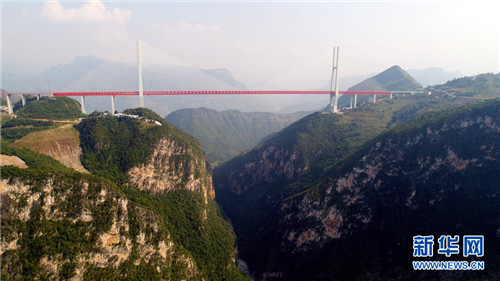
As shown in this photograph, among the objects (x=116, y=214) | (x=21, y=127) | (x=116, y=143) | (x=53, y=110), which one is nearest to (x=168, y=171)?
(x=116, y=143)

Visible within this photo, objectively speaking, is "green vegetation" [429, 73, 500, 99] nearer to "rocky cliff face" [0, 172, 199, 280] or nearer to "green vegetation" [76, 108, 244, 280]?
"green vegetation" [76, 108, 244, 280]

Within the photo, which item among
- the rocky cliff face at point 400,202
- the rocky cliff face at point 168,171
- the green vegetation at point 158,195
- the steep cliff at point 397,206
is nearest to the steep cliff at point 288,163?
the steep cliff at point 397,206

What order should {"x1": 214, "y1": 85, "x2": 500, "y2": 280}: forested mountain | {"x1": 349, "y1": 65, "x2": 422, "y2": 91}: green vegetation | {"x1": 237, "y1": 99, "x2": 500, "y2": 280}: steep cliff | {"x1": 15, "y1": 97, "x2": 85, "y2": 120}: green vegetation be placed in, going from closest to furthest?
{"x1": 237, "y1": 99, "x2": 500, "y2": 280}: steep cliff
{"x1": 214, "y1": 85, "x2": 500, "y2": 280}: forested mountain
{"x1": 15, "y1": 97, "x2": 85, "y2": 120}: green vegetation
{"x1": 349, "y1": 65, "x2": 422, "y2": 91}: green vegetation

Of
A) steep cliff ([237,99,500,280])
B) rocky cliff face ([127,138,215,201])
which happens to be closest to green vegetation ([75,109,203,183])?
rocky cliff face ([127,138,215,201])

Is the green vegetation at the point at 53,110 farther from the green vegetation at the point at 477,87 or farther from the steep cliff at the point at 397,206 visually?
the green vegetation at the point at 477,87

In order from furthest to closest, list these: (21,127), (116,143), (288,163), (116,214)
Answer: (288,163)
(116,143)
(21,127)
(116,214)

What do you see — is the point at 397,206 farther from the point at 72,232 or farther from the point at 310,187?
the point at 72,232

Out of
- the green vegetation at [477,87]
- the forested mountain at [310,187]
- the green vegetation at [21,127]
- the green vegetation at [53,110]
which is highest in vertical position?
the green vegetation at [477,87]
